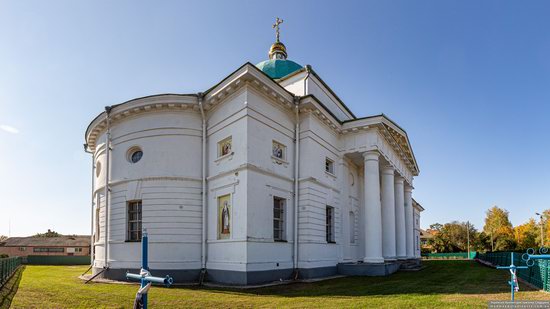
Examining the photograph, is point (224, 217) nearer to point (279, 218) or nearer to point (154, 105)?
point (279, 218)

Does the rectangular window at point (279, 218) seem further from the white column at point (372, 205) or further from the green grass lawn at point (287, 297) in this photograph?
the white column at point (372, 205)

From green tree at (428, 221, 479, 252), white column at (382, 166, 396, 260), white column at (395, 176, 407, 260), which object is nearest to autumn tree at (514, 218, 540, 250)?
green tree at (428, 221, 479, 252)

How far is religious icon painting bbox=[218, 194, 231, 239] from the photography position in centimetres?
1636


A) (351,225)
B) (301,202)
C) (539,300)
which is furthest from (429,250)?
(539,300)

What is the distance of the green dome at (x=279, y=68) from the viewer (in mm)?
25391

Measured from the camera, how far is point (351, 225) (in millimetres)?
23359

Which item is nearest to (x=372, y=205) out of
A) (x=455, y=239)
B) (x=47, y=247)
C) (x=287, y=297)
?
(x=287, y=297)

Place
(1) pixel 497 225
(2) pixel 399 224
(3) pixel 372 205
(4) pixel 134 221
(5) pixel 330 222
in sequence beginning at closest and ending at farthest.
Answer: (4) pixel 134 221 → (5) pixel 330 222 → (3) pixel 372 205 → (2) pixel 399 224 → (1) pixel 497 225

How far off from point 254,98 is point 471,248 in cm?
7532

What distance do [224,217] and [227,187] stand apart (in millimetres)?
1304

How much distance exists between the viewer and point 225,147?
17484 mm

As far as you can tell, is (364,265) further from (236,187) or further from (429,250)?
(429,250)

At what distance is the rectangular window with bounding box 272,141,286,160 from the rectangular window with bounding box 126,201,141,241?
6715 millimetres

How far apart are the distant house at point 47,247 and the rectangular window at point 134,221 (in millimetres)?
49015
